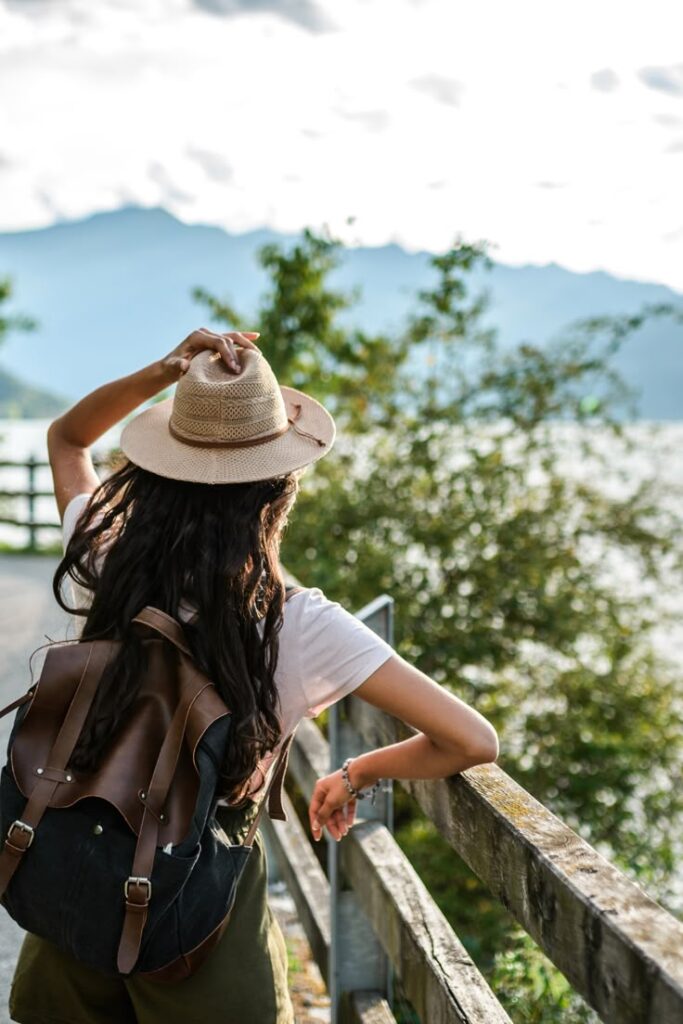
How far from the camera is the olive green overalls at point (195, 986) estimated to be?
1.77 meters

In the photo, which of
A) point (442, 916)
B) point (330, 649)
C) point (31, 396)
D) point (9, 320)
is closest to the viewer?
point (330, 649)

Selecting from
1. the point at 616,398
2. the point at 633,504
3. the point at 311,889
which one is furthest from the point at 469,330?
the point at 311,889

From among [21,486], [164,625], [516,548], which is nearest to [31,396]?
[21,486]

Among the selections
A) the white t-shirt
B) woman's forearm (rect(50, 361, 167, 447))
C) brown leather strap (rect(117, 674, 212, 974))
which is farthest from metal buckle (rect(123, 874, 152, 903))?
woman's forearm (rect(50, 361, 167, 447))

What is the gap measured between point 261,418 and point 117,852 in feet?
2.51

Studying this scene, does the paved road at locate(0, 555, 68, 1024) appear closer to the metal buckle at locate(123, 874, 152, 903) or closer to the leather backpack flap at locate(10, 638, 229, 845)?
the leather backpack flap at locate(10, 638, 229, 845)

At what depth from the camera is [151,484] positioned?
1.92 meters

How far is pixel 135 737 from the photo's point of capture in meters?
1.63

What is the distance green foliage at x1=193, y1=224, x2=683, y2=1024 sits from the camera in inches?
262

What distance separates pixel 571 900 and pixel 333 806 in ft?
3.06

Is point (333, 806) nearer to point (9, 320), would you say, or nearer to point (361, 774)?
point (361, 774)

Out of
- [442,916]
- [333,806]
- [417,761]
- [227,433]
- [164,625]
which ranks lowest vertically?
[442,916]

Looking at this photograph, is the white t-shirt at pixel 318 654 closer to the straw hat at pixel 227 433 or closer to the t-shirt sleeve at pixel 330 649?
the t-shirt sleeve at pixel 330 649

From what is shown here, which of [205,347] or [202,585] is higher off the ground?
[205,347]
